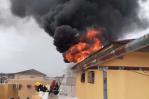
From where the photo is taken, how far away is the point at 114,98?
1170 cm

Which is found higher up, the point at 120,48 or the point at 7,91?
the point at 120,48

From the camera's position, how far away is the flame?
21.7 m

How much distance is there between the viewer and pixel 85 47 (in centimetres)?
2252

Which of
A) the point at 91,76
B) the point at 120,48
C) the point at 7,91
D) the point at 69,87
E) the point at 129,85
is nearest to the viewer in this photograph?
the point at 120,48

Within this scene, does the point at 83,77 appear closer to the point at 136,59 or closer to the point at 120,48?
the point at 136,59

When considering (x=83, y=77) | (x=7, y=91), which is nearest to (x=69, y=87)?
(x=83, y=77)

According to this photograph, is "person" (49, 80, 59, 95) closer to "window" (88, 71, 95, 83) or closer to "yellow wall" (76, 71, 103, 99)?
"yellow wall" (76, 71, 103, 99)

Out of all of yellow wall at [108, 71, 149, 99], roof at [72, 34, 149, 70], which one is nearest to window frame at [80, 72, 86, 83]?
roof at [72, 34, 149, 70]

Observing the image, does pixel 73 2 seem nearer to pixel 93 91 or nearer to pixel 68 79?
pixel 68 79

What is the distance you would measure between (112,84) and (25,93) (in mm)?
33016

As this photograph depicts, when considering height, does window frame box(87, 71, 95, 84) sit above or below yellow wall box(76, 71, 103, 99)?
above

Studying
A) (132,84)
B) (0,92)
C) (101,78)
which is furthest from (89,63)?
(0,92)

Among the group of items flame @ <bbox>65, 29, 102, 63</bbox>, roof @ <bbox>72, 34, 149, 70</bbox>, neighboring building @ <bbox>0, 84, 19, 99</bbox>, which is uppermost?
flame @ <bbox>65, 29, 102, 63</bbox>

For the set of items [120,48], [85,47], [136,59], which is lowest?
[136,59]
